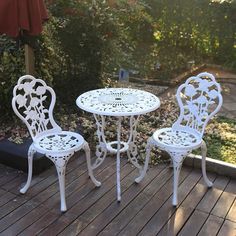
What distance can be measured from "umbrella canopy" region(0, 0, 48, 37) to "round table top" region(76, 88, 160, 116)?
0.93 m

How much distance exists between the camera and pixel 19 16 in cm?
348

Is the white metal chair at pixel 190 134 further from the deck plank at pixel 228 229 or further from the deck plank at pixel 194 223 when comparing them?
the deck plank at pixel 228 229

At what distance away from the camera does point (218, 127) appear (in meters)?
4.50

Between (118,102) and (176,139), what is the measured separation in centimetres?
59

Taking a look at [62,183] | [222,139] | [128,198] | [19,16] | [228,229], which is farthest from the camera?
[222,139]

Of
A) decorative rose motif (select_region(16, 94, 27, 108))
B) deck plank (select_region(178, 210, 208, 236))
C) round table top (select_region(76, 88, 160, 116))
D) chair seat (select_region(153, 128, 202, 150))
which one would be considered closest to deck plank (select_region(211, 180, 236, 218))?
deck plank (select_region(178, 210, 208, 236))

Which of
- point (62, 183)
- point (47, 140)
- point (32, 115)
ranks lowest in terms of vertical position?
point (62, 183)

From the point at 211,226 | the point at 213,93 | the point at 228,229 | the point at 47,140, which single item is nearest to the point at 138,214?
the point at 211,226

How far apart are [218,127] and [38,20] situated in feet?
8.08

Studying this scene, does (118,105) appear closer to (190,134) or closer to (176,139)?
(176,139)

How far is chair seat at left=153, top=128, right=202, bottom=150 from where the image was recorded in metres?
2.97

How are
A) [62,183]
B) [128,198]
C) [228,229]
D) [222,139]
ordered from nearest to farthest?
[228,229], [62,183], [128,198], [222,139]

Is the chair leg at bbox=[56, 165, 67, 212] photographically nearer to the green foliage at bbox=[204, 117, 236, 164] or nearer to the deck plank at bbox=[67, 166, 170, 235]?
the deck plank at bbox=[67, 166, 170, 235]

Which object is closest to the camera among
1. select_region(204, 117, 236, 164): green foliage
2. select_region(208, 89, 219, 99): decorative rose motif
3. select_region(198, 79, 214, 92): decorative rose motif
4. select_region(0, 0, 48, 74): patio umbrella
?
select_region(208, 89, 219, 99): decorative rose motif
